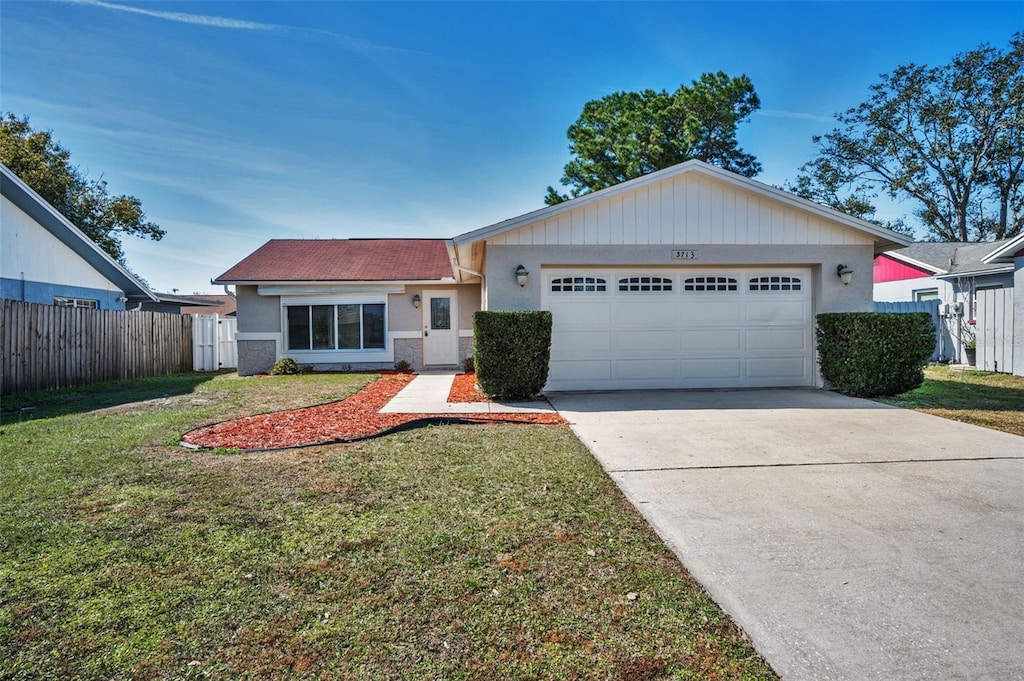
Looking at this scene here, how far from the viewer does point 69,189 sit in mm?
25844

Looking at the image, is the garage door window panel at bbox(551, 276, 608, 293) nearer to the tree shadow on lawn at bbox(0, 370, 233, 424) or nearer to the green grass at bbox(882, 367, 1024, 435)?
the green grass at bbox(882, 367, 1024, 435)

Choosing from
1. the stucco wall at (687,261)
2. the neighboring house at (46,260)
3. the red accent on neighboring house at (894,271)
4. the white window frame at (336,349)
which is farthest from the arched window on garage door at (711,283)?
the neighboring house at (46,260)

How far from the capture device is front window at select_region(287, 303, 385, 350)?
16.0 meters

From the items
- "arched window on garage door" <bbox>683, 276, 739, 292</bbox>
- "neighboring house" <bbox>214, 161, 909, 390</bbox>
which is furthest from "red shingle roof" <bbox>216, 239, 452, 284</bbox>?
"arched window on garage door" <bbox>683, 276, 739, 292</bbox>

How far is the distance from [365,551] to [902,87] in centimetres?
3728

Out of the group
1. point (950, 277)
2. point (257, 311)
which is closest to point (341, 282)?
point (257, 311)

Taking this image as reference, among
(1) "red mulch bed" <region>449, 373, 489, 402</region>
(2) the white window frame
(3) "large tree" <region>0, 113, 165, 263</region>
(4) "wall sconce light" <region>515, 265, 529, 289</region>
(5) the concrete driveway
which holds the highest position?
(3) "large tree" <region>0, 113, 165, 263</region>

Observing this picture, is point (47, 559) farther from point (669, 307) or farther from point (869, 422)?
point (669, 307)

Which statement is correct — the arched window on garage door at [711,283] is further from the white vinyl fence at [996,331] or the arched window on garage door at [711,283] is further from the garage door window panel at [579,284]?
the white vinyl fence at [996,331]

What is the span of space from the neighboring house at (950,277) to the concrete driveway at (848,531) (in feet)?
28.6

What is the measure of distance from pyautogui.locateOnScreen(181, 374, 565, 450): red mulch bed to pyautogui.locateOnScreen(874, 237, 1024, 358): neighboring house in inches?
432

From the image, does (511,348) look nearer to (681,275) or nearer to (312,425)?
(312,425)

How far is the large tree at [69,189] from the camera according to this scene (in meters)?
22.4

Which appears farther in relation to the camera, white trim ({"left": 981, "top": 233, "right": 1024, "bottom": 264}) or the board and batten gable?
white trim ({"left": 981, "top": 233, "right": 1024, "bottom": 264})
